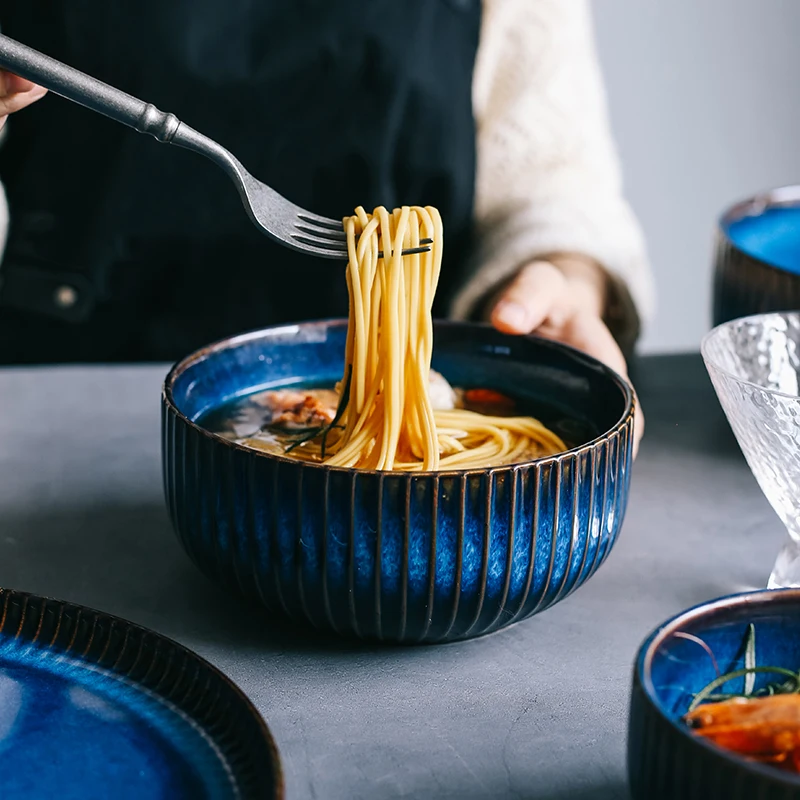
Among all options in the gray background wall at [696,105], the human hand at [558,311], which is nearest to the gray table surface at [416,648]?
the human hand at [558,311]

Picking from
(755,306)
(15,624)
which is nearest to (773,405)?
(755,306)

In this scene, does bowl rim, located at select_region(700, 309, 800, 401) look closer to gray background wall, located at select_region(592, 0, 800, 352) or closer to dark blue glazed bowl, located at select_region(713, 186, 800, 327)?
dark blue glazed bowl, located at select_region(713, 186, 800, 327)

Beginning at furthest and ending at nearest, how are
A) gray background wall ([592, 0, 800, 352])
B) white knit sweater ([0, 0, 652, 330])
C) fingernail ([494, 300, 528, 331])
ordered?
gray background wall ([592, 0, 800, 352]), white knit sweater ([0, 0, 652, 330]), fingernail ([494, 300, 528, 331])

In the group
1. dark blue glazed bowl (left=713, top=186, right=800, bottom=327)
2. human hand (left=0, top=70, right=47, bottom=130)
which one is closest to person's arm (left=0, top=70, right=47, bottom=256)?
human hand (left=0, top=70, right=47, bottom=130)

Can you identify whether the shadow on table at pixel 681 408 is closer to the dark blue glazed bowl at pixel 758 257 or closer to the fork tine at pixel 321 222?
the dark blue glazed bowl at pixel 758 257

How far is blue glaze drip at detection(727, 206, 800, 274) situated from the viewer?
1.23m

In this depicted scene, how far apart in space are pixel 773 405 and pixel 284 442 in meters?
0.38

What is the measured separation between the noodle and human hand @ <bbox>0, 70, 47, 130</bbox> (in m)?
0.26

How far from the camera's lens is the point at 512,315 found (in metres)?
1.04

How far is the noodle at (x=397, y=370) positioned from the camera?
88 centimetres

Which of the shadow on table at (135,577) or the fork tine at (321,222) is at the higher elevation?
the fork tine at (321,222)

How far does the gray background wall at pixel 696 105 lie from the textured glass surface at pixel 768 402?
1919 millimetres

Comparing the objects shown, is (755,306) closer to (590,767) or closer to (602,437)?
(602,437)

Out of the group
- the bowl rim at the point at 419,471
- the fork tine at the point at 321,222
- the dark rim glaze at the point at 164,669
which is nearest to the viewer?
the dark rim glaze at the point at 164,669
